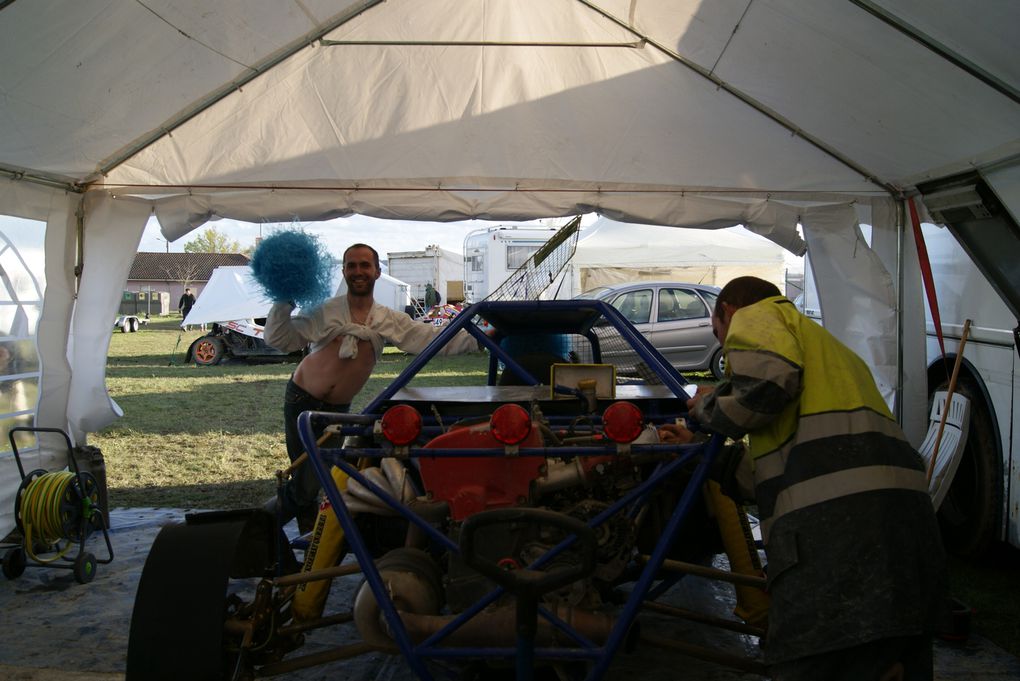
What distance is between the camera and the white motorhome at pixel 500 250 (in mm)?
20859

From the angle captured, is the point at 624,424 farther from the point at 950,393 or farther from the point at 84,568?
the point at 84,568

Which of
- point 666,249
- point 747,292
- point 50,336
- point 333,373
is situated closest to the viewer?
point 747,292

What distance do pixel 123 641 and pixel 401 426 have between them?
203 centimetres

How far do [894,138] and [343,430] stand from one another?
3.17 meters

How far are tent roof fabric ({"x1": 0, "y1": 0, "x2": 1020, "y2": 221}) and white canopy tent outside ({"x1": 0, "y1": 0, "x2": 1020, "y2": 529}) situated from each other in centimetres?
1

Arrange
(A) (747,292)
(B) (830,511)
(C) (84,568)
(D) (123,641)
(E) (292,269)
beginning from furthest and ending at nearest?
(E) (292,269) → (C) (84,568) → (D) (123,641) → (A) (747,292) → (B) (830,511)

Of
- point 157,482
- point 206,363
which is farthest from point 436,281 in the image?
point 157,482

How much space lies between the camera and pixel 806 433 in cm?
212

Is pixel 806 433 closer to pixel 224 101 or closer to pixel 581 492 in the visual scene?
pixel 581 492

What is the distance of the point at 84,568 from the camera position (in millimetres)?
4078

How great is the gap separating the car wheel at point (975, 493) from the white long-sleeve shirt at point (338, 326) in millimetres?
2855

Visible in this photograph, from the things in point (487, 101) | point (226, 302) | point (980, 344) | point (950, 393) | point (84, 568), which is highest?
point (487, 101)

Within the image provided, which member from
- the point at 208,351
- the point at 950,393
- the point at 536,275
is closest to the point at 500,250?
the point at 208,351

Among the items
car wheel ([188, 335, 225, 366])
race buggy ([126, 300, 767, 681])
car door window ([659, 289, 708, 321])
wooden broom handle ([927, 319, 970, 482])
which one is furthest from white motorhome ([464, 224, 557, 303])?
race buggy ([126, 300, 767, 681])
